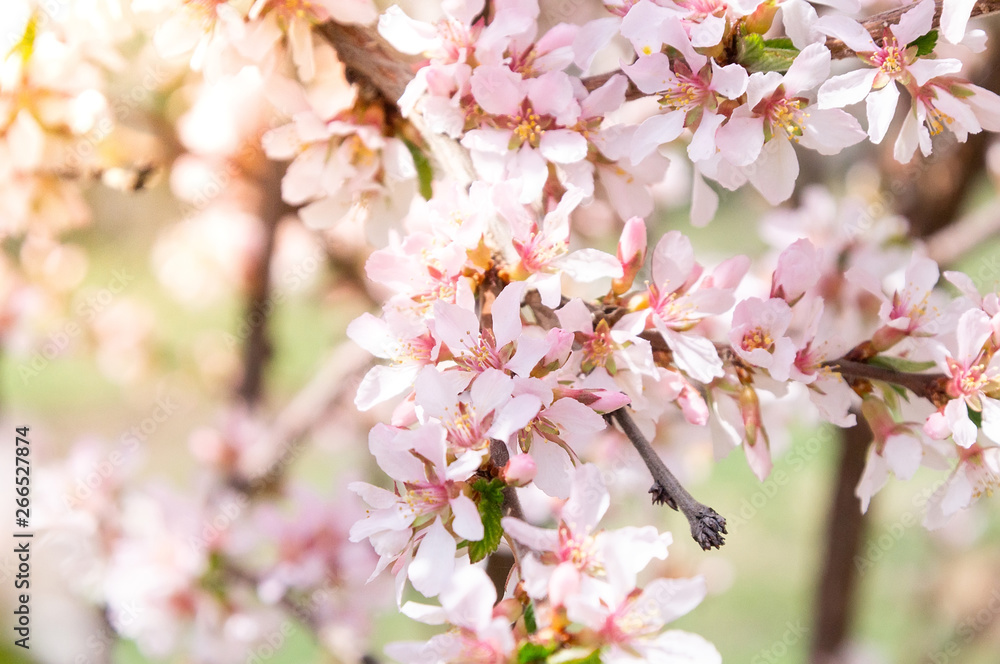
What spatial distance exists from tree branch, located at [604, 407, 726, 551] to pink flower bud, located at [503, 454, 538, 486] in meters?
0.08

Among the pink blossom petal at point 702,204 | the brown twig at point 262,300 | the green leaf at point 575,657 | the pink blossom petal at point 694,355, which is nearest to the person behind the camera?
the green leaf at point 575,657

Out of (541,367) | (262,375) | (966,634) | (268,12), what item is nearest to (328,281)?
(262,375)

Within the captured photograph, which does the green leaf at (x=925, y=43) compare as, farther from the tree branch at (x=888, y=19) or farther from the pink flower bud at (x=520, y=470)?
the pink flower bud at (x=520, y=470)

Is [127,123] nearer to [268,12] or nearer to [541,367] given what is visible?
[268,12]

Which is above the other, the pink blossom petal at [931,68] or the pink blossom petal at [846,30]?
the pink blossom petal at [846,30]

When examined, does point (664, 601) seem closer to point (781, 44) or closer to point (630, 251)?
point (630, 251)

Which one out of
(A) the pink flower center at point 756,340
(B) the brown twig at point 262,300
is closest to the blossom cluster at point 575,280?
(A) the pink flower center at point 756,340

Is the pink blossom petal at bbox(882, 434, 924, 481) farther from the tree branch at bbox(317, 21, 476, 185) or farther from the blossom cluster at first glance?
the tree branch at bbox(317, 21, 476, 185)

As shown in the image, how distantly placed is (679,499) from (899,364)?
242 mm

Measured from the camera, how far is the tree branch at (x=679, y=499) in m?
0.45

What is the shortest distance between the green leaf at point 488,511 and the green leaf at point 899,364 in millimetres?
323

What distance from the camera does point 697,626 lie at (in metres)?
2.19

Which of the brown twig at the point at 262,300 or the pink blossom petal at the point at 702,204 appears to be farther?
the brown twig at the point at 262,300

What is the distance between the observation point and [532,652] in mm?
423
